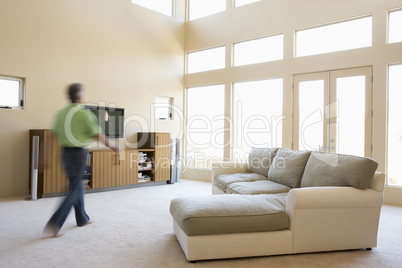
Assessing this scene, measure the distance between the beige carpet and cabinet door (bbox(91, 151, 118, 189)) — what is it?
1.00 meters

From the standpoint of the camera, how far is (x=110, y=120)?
5520mm

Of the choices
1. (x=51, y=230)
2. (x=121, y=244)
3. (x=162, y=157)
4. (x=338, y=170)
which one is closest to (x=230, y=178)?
(x=338, y=170)

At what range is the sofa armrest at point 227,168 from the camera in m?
4.14

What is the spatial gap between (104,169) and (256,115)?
3.13m

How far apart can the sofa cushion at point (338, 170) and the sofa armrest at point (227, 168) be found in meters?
1.33

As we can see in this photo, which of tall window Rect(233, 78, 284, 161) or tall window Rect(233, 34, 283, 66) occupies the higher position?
tall window Rect(233, 34, 283, 66)

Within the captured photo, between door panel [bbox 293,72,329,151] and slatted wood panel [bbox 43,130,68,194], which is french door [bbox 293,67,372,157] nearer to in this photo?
door panel [bbox 293,72,329,151]

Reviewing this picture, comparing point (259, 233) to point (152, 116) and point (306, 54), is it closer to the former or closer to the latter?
point (306, 54)

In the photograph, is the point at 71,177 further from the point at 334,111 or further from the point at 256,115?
the point at 334,111

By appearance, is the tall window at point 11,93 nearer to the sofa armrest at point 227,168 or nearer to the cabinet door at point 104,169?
the cabinet door at point 104,169

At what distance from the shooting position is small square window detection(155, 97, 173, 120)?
6498 mm

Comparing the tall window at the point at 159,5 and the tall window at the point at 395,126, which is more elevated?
the tall window at the point at 159,5

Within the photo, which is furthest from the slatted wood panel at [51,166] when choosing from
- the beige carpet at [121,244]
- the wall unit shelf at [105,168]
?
the beige carpet at [121,244]

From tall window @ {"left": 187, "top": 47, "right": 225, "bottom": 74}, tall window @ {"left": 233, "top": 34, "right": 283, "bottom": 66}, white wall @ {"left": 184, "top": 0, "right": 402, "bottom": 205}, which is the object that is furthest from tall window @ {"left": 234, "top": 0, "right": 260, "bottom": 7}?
tall window @ {"left": 187, "top": 47, "right": 225, "bottom": 74}
